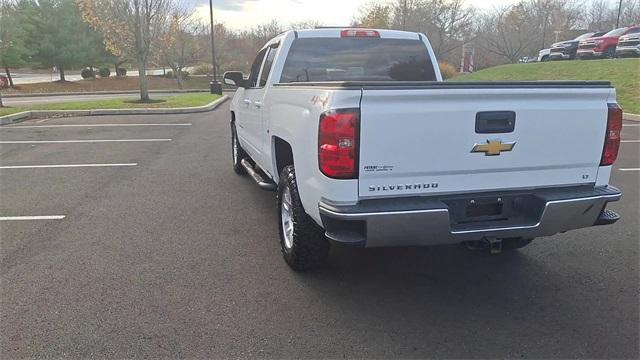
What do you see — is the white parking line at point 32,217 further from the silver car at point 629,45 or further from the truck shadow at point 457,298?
the silver car at point 629,45

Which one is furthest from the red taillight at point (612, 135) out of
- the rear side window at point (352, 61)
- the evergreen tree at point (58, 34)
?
the evergreen tree at point (58, 34)

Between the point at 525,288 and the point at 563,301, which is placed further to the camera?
the point at 525,288

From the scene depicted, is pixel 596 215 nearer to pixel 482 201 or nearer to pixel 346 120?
pixel 482 201

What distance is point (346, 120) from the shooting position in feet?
9.08

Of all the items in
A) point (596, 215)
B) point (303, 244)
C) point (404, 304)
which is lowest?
point (404, 304)

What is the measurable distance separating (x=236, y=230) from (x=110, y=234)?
4.14 feet

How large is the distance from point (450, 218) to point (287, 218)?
4.88 feet

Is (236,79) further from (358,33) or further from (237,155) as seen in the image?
(358,33)

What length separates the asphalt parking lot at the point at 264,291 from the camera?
283 centimetres

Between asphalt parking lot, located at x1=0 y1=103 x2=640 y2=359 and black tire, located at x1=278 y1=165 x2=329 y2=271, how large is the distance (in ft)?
0.43

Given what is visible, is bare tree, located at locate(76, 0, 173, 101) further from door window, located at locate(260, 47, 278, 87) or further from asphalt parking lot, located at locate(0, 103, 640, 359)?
door window, located at locate(260, 47, 278, 87)

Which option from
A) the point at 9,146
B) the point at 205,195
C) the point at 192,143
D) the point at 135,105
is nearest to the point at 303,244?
the point at 205,195

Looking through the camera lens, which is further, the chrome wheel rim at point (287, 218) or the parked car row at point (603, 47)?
the parked car row at point (603, 47)

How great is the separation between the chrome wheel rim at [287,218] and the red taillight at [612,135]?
2340 mm
